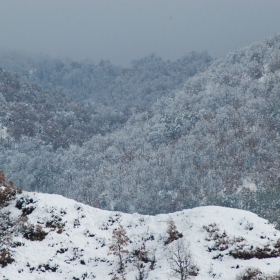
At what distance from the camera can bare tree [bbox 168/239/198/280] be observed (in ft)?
102

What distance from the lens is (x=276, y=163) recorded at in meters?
196

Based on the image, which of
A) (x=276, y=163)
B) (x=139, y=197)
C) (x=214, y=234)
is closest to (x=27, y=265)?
(x=214, y=234)

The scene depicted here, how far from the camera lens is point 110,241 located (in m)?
38.8

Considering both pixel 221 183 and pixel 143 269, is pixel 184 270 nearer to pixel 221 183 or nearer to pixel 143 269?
pixel 143 269

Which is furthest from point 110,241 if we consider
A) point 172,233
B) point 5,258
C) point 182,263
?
point 5,258

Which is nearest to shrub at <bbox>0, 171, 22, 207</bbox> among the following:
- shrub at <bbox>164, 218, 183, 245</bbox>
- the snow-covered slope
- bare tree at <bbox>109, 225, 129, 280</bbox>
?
the snow-covered slope

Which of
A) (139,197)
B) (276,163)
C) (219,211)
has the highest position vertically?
(276,163)

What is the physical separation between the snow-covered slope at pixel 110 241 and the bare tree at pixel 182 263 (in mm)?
568

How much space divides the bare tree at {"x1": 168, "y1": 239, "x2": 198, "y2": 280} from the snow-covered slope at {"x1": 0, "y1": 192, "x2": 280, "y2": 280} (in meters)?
0.57

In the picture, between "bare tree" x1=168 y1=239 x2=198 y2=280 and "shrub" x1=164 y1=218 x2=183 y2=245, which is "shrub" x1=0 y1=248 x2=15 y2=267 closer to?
"bare tree" x1=168 y1=239 x2=198 y2=280

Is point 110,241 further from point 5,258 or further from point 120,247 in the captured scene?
point 5,258

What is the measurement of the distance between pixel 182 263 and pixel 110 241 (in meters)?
8.64

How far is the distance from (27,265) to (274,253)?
69.9ft

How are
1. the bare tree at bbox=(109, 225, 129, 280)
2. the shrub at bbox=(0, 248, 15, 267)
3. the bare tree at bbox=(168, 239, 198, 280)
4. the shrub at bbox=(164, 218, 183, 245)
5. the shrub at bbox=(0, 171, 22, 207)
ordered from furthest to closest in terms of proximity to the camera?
1. the shrub at bbox=(0, 171, 22, 207)
2. the shrub at bbox=(164, 218, 183, 245)
3. the bare tree at bbox=(109, 225, 129, 280)
4. the shrub at bbox=(0, 248, 15, 267)
5. the bare tree at bbox=(168, 239, 198, 280)
